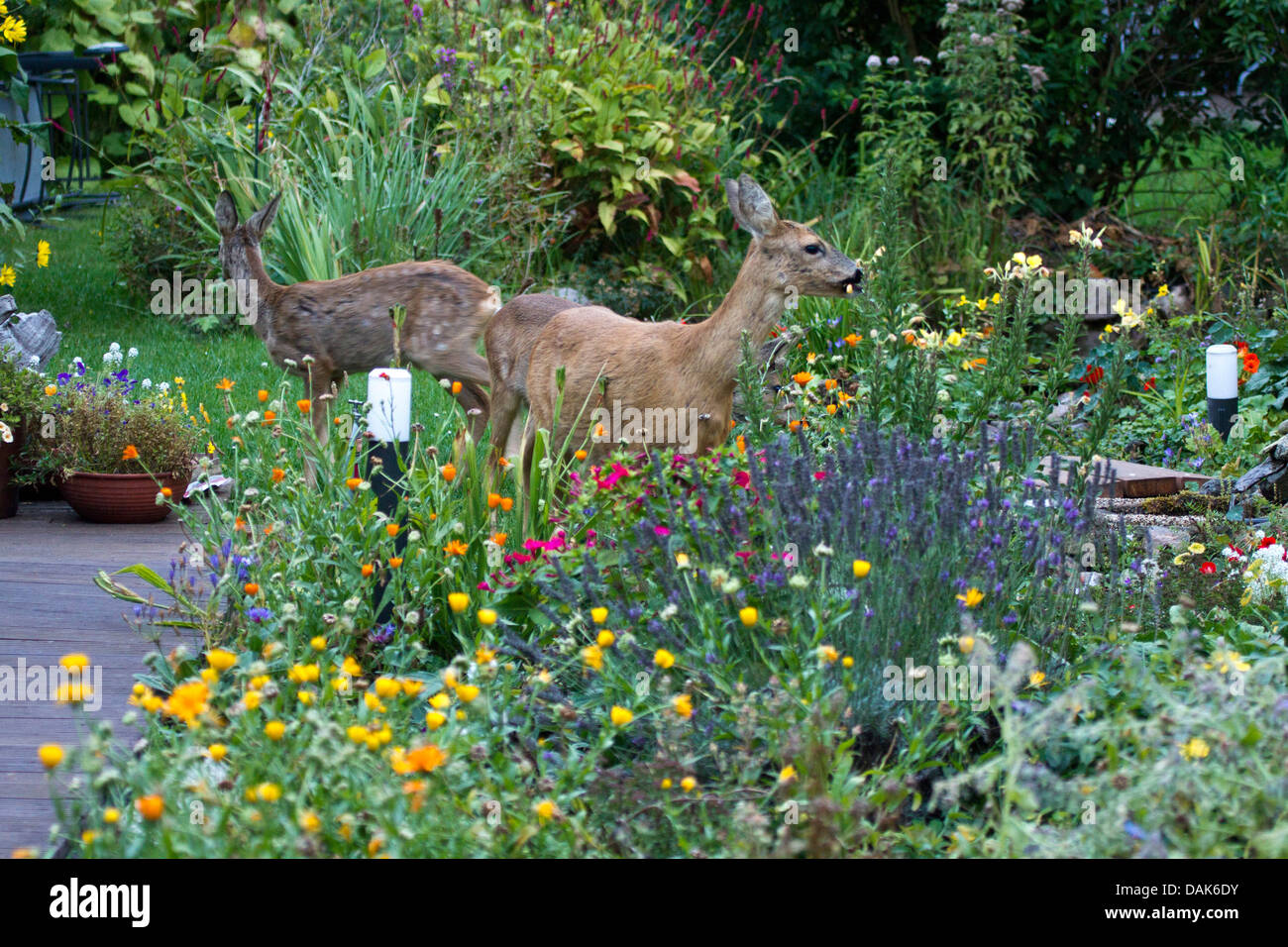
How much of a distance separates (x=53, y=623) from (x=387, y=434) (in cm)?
133

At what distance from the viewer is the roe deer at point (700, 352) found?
5.01 meters

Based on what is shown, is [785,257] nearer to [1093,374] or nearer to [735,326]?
[735,326]

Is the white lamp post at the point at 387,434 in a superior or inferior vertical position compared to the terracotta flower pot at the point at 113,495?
superior

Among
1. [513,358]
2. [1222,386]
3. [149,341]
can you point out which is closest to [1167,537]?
[1222,386]

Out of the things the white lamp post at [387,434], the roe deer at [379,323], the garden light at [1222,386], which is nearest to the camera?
the white lamp post at [387,434]

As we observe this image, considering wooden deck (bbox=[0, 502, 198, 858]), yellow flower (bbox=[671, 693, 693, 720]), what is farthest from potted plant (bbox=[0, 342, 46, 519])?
yellow flower (bbox=[671, 693, 693, 720])

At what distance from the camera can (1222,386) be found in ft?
21.1

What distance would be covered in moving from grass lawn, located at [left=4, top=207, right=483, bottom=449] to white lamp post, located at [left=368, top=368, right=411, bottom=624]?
1461mm

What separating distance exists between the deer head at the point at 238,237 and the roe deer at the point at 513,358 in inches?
56.9

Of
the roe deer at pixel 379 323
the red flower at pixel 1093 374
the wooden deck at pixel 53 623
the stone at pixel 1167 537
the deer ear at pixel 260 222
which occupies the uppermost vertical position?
the deer ear at pixel 260 222

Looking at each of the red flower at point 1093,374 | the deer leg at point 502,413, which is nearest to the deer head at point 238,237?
the deer leg at point 502,413

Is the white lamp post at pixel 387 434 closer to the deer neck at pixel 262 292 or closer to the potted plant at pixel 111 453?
the potted plant at pixel 111 453

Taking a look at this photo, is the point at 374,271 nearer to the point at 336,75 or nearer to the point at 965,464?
the point at 965,464
